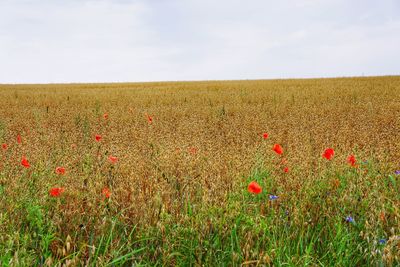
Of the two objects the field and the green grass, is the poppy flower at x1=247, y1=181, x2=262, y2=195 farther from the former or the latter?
the green grass

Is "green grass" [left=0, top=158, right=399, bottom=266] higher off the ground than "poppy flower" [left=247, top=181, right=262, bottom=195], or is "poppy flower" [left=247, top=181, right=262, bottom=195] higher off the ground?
"poppy flower" [left=247, top=181, right=262, bottom=195]

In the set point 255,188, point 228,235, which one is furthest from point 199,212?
point 255,188

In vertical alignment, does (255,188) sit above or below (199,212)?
above

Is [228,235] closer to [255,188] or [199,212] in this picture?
[199,212]

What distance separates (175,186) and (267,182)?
0.71 metres

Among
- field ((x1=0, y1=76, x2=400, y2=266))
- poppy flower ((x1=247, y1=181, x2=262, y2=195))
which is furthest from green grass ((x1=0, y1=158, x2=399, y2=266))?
poppy flower ((x1=247, y1=181, x2=262, y2=195))

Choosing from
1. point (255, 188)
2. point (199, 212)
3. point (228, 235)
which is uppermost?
point (255, 188)

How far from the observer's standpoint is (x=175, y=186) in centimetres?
288

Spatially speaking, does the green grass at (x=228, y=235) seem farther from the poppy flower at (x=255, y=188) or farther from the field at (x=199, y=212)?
the poppy flower at (x=255, y=188)

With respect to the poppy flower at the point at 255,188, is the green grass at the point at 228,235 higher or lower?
lower

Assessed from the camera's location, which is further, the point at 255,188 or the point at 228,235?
the point at 228,235

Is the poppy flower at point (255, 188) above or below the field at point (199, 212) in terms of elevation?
above

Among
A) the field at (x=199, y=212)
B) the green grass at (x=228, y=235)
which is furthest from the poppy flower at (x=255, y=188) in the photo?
the green grass at (x=228, y=235)

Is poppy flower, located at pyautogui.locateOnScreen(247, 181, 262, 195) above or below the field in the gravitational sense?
above
